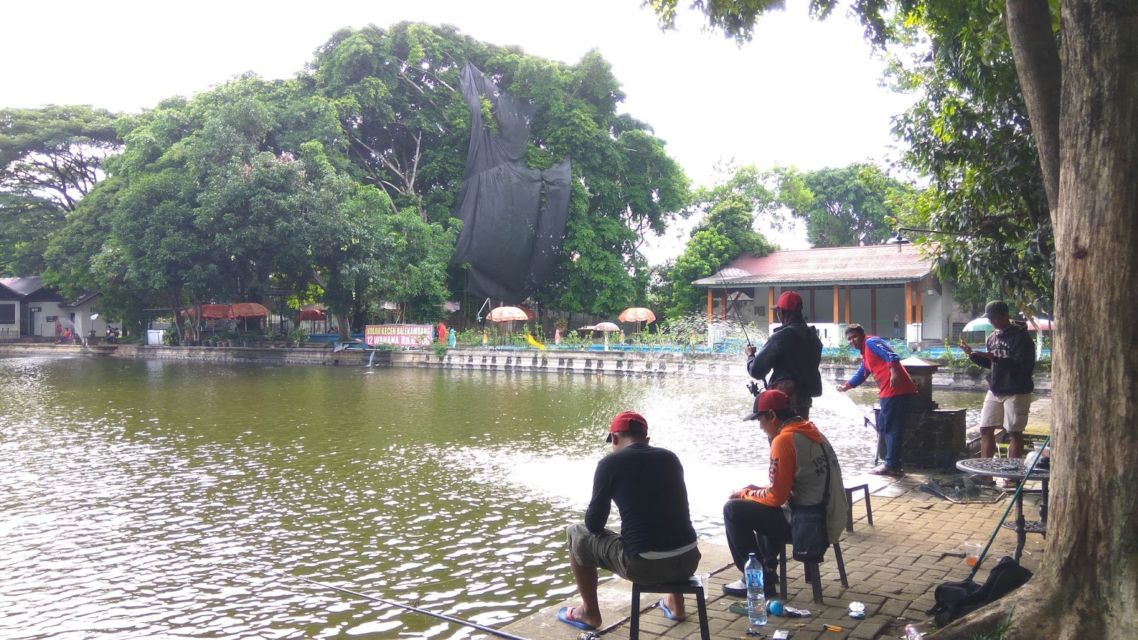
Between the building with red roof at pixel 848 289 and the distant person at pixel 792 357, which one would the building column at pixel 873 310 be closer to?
the building with red roof at pixel 848 289

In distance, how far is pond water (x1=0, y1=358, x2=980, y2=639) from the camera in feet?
16.5

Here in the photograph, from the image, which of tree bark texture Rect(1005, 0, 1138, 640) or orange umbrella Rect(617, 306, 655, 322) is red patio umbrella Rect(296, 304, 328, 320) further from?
tree bark texture Rect(1005, 0, 1138, 640)

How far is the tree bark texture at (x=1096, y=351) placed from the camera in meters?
2.98

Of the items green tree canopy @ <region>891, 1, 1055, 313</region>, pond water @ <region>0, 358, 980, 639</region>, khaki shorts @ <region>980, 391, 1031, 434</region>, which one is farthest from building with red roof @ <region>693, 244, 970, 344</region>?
khaki shorts @ <region>980, 391, 1031, 434</region>

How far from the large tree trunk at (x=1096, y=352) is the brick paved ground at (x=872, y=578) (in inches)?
35.9

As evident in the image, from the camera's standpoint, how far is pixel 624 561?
3617 millimetres

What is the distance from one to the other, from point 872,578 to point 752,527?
1022 mm

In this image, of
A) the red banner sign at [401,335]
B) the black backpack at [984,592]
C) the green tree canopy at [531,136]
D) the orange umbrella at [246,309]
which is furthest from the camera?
the green tree canopy at [531,136]

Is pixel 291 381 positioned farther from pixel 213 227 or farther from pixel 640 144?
pixel 640 144

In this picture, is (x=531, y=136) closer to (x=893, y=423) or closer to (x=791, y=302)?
(x=893, y=423)

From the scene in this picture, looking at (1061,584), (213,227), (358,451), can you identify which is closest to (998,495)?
(1061,584)

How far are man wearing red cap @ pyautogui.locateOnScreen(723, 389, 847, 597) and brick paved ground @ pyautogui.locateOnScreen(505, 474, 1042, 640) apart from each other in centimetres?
32

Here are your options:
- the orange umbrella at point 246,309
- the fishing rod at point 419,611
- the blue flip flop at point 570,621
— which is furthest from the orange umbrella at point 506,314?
the blue flip flop at point 570,621

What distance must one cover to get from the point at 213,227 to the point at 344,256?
490cm
